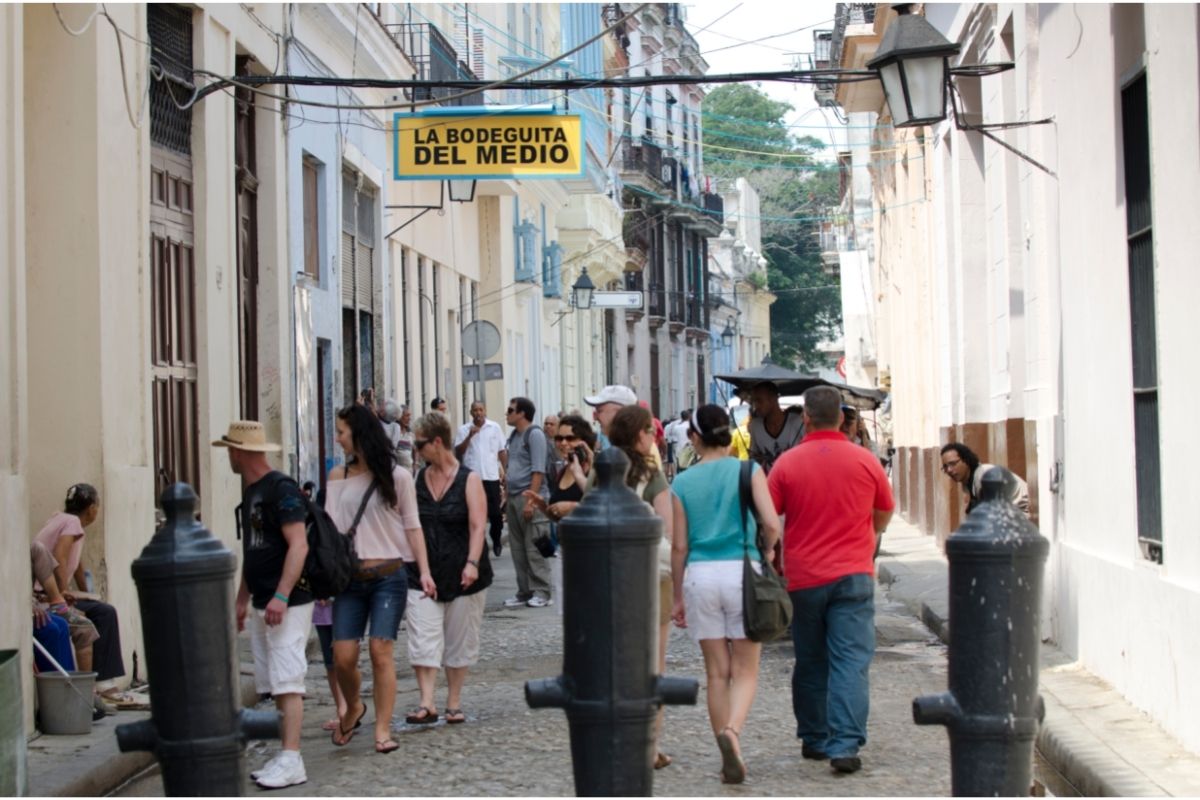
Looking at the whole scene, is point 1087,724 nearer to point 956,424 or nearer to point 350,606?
point 350,606

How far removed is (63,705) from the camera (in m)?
9.01

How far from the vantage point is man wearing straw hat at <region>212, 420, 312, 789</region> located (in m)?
8.01

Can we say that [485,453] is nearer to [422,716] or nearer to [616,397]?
[422,716]

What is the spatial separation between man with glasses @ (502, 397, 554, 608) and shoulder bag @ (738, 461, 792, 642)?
297 inches

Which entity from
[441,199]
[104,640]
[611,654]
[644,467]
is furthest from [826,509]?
[441,199]

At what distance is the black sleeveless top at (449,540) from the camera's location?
9430 millimetres

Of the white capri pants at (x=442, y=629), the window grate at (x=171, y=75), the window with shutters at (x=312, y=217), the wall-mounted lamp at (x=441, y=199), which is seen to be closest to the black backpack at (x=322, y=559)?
the white capri pants at (x=442, y=629)

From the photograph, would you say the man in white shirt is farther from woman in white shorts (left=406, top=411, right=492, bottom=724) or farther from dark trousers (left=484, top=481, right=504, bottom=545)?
woman in white shorts (left=406, top=411, right=492, bottom=724)

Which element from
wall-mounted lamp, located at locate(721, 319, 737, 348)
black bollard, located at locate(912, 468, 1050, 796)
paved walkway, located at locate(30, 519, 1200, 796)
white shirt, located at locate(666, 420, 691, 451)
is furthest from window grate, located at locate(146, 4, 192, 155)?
wall-mounted lamp, located at locate(721, 319, 737, 348)

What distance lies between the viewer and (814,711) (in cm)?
820

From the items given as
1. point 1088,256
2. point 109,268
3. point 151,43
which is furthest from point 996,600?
point 151,43

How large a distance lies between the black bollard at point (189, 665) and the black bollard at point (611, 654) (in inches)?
27.8

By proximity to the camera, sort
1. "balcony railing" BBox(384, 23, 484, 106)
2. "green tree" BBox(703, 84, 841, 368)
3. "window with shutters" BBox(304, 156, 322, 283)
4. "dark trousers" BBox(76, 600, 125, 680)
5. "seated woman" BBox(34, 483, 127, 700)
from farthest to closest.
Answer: "green tree" BBox(703, 84, 841, 368) < "balcony railing" BBox(384, 23, 484, 106) < "window with shutters" BBox(304, 156, 322, 283) < "dark trousers" BBox(76, 600, 125, 680) < "seated woman" BBox(34, 483, 127, 700)

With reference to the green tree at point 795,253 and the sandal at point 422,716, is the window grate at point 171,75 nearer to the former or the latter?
the sandal at point 422,716
